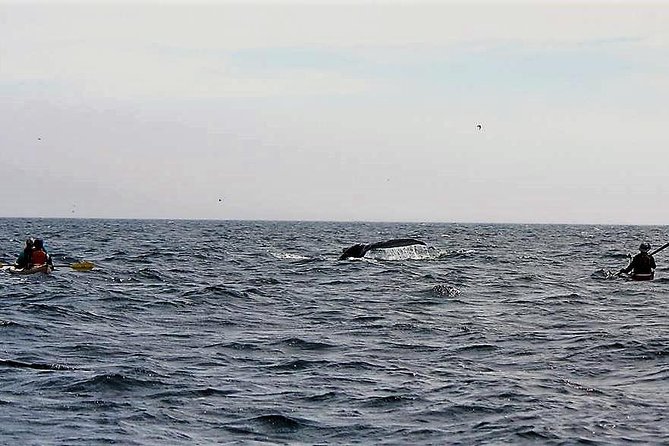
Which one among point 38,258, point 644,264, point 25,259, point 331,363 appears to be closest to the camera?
point 331,363

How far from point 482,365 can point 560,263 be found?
33446mm

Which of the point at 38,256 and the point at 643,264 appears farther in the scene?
the point at 38,256

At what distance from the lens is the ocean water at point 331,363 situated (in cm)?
1208

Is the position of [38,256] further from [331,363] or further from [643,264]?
[643,264]

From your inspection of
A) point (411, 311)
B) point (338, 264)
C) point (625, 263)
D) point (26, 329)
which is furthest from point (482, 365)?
point (625, 263)

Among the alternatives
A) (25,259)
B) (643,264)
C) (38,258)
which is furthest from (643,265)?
(25,259)

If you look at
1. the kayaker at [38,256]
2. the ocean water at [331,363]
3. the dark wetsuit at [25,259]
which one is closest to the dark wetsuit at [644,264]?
the ocean water at [331,363]

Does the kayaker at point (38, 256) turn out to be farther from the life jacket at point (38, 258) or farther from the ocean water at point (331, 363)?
the ocean water at point (331, 363)

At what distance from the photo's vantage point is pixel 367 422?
12.4 m

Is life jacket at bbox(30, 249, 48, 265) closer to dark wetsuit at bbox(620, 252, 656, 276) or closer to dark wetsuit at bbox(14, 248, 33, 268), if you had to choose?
dark wetsuit at bbox(14, 248, 33, 268)

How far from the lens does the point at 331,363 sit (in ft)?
54.3

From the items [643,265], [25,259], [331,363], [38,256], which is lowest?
[331,363]

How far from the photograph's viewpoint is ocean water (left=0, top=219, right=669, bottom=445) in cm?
1208

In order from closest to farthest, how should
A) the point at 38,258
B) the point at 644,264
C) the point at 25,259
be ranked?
the point at 644,264 → the point at 38,258 → the point at 25,259
